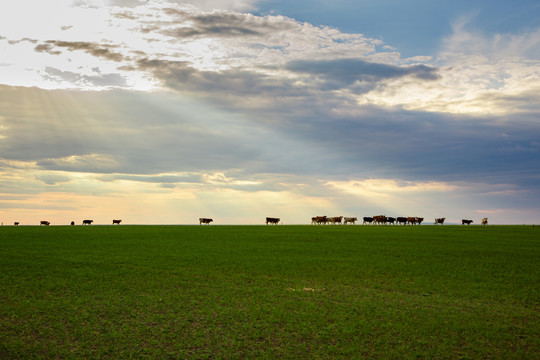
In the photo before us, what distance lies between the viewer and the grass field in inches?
352

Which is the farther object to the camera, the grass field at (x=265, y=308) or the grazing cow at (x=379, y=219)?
the grazing cow at (x=379, y=219)

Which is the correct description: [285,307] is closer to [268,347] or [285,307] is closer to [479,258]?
[268,347]

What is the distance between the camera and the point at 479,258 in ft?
74.2

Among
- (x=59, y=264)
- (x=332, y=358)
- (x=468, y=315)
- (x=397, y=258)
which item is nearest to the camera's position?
(x=332, y=358)

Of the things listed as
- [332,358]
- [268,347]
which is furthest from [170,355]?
[332,358]

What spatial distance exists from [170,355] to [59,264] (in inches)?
490

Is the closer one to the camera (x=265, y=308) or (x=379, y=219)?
(x=265, y=308)

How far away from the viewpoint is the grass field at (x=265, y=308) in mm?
8953

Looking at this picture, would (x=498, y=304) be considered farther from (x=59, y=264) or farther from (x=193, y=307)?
(x=59, y=264)

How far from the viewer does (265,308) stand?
1145 centimetres

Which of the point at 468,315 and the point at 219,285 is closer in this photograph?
the point at 468,315

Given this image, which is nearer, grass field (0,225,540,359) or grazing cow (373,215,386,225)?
grass field (0,225,540,359)

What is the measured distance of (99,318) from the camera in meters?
10.5

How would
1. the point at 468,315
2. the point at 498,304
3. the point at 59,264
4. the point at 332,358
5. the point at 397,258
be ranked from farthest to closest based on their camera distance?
the point at 397,258
the point at 59,264
the point at 498,304
the point at 468,315
the point at 332,358
